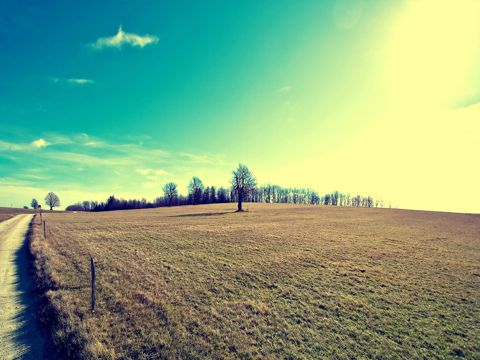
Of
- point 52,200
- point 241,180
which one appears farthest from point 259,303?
point 52,200

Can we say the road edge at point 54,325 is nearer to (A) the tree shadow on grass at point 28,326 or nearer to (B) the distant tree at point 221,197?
(A) the tree shadow on grass at point 28,326

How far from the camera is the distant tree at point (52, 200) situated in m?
129

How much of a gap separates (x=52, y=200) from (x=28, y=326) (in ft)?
524

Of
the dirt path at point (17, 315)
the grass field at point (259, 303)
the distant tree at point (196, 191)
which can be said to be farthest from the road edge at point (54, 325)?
the distant tree at point (196, 191)

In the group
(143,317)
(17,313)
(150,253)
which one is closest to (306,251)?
(150,253)

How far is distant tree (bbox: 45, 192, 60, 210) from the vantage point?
424ft

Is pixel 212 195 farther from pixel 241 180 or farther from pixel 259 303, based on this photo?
pixel 259 303

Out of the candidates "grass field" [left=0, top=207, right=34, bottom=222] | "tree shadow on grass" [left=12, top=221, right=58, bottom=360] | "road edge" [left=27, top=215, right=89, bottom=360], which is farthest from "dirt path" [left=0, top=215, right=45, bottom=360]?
"grass field" [left=0, top=207, right=34, bottom=222]

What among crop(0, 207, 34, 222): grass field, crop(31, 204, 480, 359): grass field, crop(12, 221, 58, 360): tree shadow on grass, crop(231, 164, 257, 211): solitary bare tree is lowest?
crop(0, 207, 34, 222): grass field

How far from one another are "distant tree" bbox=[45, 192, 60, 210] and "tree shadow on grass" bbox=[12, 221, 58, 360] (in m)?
152

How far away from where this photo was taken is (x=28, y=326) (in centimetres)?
779

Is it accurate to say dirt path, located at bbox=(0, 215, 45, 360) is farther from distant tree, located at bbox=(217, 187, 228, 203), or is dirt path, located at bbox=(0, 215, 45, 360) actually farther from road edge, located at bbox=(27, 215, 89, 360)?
distant tree, located at bbox=(217, 187, 228, 203)

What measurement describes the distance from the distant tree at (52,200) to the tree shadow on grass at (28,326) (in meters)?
152

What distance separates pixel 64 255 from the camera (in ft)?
54.0
